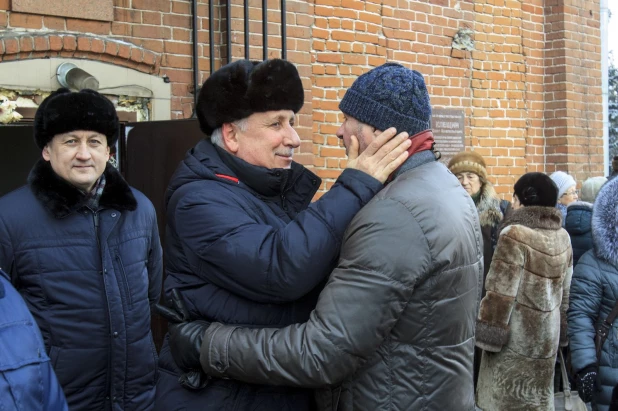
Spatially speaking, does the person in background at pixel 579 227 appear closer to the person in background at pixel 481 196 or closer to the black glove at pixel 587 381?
the person in background at pixel 481 196

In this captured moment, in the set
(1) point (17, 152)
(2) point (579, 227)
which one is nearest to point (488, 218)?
(2) point (579, 227)

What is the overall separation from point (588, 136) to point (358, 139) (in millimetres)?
6674

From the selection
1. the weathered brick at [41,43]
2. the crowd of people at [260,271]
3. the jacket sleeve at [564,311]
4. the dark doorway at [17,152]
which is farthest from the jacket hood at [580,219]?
the dark doorway at [17,152]

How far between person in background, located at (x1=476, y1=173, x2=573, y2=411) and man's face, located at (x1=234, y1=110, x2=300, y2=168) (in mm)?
2742

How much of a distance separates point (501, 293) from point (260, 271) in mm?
3076

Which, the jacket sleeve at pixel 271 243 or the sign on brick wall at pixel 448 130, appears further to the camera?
the sign on brick wall at pixel 448 130

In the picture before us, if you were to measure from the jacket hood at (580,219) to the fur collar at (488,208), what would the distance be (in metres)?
0.61

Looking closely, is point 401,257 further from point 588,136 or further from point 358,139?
point 588,136

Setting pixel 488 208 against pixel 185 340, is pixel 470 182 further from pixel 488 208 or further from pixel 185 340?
pixel 185 340

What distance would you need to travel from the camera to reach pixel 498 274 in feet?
15.9

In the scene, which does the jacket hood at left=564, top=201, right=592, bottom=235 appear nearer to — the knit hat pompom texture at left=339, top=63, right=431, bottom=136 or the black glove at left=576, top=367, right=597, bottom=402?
the black glove at left=576, top=367, right=597, bottom=402

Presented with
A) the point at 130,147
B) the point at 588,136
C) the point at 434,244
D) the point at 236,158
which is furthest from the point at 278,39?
the point at 588,136

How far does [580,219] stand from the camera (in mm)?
5395

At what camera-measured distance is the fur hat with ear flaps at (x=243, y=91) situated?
7.99 ft
